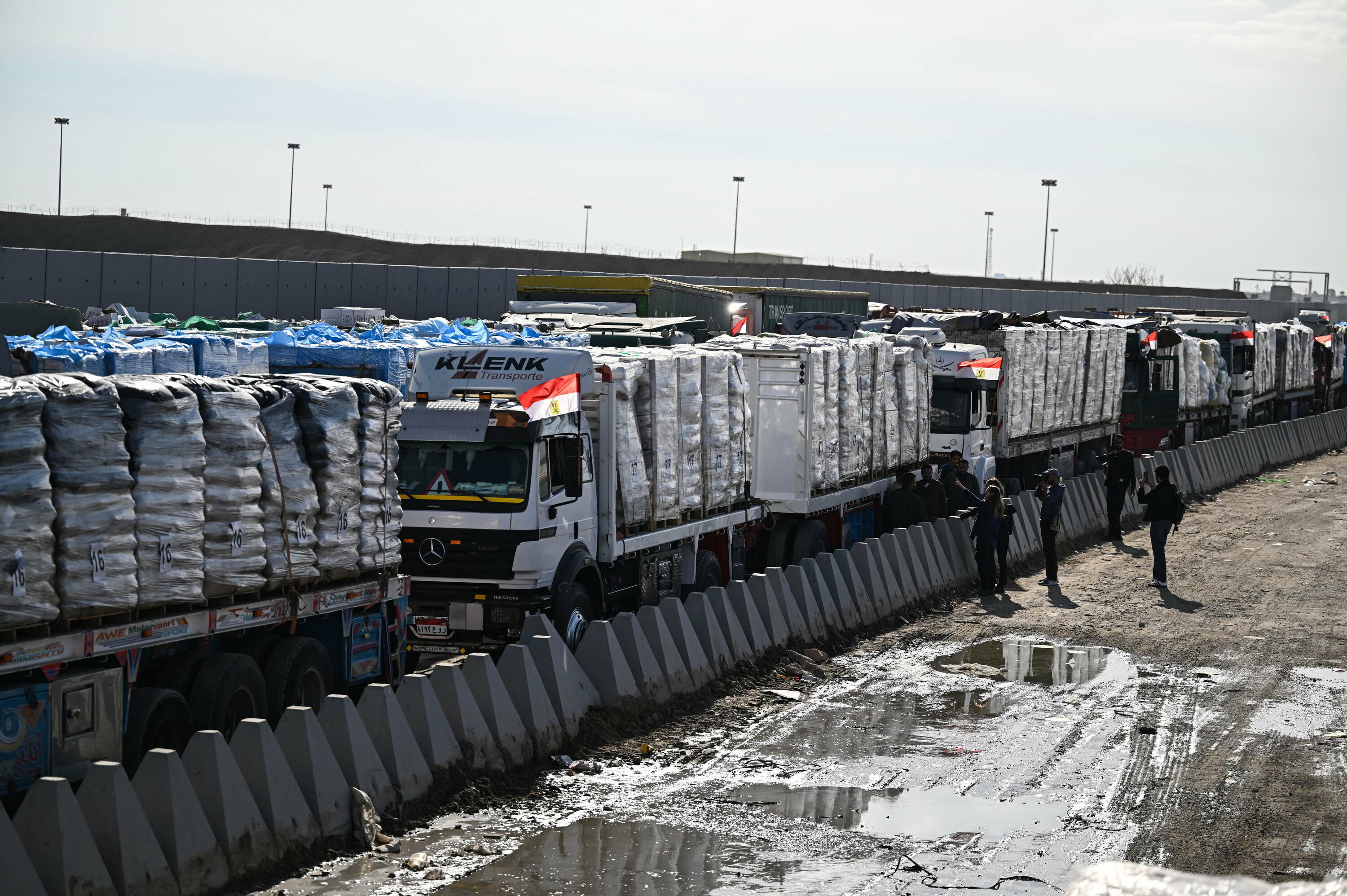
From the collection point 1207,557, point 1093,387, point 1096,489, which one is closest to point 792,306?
point 1093,387

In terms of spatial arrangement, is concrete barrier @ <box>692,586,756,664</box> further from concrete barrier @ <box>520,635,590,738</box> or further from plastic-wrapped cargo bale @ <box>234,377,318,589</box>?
plastic-wrapped cargo bale @ <box>234,377,318,589</box>

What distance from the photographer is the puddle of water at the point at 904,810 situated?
36.2ft

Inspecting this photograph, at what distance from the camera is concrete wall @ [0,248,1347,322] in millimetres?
39031

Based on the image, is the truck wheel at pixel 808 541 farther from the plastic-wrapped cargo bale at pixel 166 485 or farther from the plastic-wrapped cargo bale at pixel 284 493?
the plastic-wrapped cargo bale at pixel 166 485

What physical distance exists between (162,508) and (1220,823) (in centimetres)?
774

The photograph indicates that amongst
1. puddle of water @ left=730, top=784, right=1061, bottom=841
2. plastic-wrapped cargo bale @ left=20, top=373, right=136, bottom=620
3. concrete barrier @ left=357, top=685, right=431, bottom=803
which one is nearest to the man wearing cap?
puddle of water @ left=730, top=784, right=1061, bottom=841

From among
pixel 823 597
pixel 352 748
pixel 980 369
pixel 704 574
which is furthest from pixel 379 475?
pixel 980 369

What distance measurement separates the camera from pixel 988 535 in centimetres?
2178

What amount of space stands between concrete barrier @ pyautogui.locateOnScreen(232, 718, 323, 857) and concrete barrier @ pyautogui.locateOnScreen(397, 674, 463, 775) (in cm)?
143

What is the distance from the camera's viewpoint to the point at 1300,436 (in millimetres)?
46969

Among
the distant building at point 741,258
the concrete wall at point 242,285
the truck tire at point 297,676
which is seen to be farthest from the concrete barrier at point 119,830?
the distant building at point 741,258

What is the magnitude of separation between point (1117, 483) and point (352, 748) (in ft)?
66.4

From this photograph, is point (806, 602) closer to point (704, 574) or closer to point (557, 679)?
point (704, 574)

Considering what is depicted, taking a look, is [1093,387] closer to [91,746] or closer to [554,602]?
[554,602]
